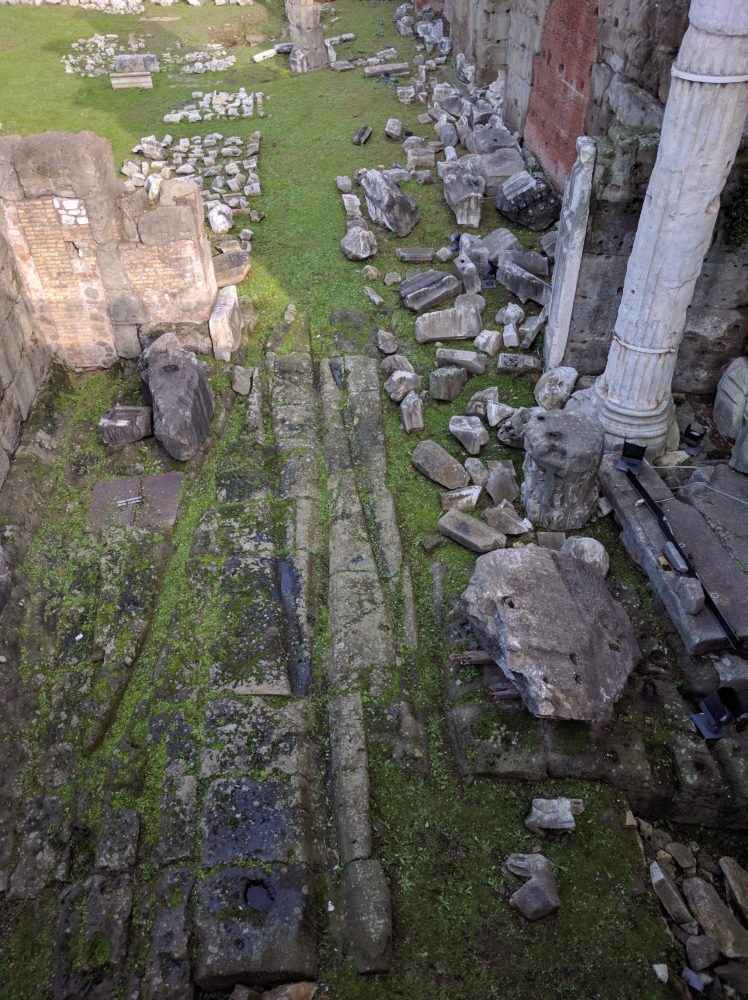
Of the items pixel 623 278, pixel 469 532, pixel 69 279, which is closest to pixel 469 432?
pixel 469 532

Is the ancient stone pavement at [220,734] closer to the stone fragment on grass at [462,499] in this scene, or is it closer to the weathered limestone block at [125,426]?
the stone fragment on grass at [462,499]

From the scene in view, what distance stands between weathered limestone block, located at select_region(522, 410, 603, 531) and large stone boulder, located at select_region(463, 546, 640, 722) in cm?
79

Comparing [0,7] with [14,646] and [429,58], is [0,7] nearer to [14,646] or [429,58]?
[429,58]

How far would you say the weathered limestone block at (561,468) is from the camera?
219 inches

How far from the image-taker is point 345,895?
390cm

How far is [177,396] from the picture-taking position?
22.0 ft

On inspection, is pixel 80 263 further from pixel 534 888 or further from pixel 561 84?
pixel 561 84

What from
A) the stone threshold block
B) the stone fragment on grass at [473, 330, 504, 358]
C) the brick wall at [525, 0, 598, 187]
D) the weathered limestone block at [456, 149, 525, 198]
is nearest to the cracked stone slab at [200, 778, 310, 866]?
the stone threshold block

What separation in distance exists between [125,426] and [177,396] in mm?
568

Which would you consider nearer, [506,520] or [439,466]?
[506,520]

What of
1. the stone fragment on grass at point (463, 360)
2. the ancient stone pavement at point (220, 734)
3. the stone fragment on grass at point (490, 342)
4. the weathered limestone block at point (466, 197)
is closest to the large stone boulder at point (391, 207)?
the weathered limestone block at point (466, 197)

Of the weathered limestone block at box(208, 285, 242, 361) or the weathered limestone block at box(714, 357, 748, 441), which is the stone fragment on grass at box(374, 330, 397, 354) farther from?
the weathered limestone block at box(714, 357, 748, 441)

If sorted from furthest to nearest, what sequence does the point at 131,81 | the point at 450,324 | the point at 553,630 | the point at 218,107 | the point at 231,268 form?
the point at 131,81 → the point at 218,107 → the point at 231,268 → the point at 450,324 → the point at 553,630

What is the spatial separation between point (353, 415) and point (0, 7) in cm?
1957
